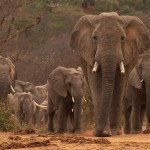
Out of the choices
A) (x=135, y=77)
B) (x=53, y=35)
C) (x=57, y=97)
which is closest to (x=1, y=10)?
(x=57, y=97)

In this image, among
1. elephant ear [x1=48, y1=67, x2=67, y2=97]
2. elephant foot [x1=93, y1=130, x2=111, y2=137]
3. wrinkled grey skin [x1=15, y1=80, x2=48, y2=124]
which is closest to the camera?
elephant foot [x1=93, y1=130, x2=111, y2=137]

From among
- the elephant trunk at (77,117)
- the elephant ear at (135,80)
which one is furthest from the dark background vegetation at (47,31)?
the elephant ear at (135,80)

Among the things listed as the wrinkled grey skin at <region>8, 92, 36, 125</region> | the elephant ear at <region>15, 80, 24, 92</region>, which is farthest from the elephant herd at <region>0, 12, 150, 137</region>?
the elephant ear at <region>15, 80, 24, 92</region>

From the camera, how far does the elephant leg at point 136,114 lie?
13648 millimetres

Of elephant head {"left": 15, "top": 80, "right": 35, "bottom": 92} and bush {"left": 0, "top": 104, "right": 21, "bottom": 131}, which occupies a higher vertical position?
elephant head {"left": 15, "top": 80, "right": 35, "bottom": 92}

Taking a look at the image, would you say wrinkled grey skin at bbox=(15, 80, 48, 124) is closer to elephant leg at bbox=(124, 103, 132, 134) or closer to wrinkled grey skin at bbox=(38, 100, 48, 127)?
wrinkled grey skin at bbox=(38, 100, 48, 127)

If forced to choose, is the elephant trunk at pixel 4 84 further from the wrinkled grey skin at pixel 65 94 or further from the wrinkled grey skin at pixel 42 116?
the wrinkled grey skin at pixel 42 116

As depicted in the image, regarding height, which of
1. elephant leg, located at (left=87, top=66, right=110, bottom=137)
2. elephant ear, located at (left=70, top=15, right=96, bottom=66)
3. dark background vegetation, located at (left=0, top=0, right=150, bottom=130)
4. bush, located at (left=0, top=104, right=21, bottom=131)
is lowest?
bush, located at (left=0, top=104, right=21, bottom=131)

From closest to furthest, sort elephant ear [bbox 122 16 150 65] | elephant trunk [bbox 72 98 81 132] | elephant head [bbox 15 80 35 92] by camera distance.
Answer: elephant ear [bbox 122 16 150 65] < elephant trunk [bbox 72 98 81 132] < elephant head [bbox 15 80 35 92]

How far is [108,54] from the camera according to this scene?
1138 centimetres

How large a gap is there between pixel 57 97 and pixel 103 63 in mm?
4459

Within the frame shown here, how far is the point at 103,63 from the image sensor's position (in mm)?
11391

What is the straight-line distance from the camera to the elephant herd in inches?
451

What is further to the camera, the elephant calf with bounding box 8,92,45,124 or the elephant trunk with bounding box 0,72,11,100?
the elephant calf with bounding box 8,92,45,124
